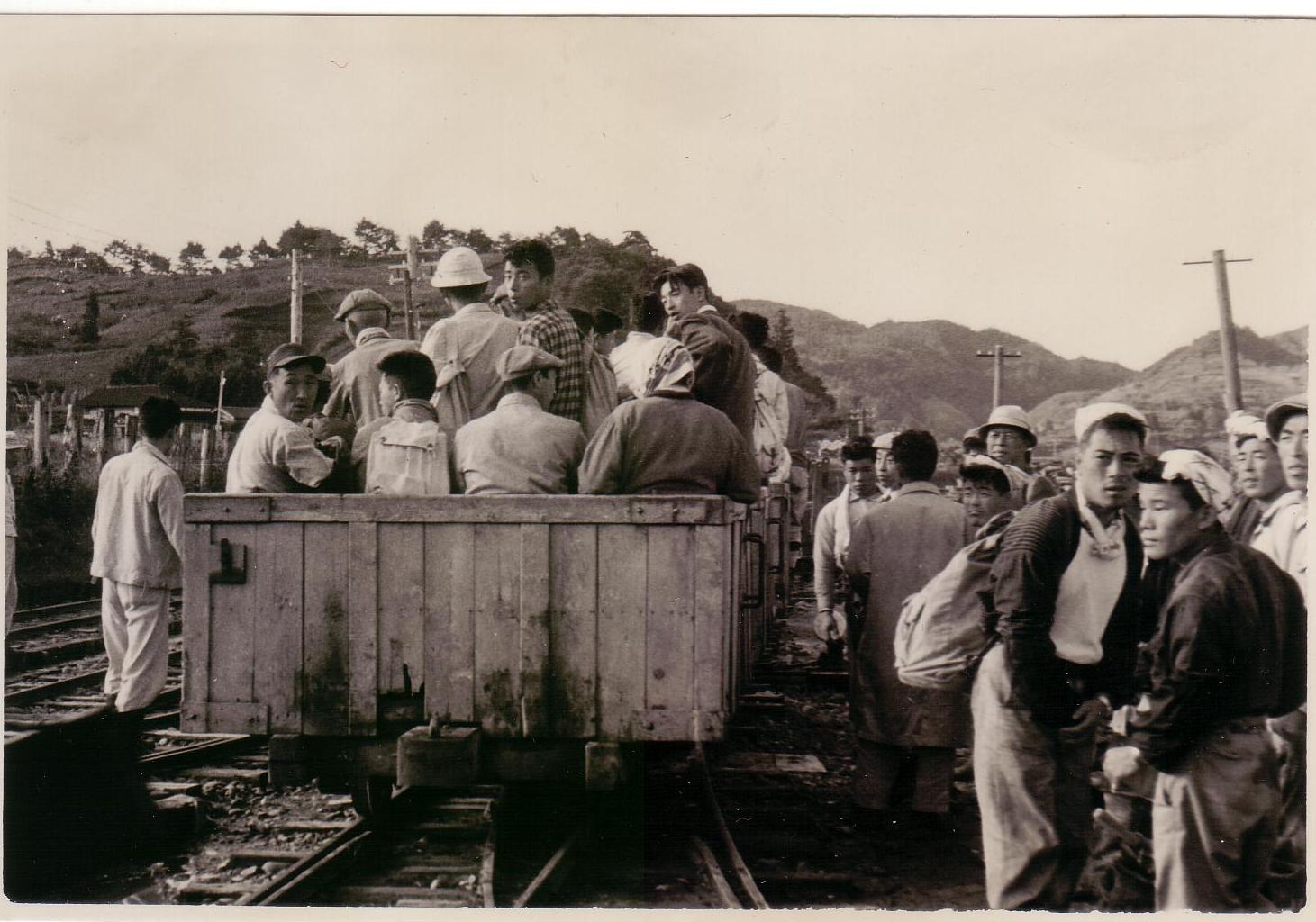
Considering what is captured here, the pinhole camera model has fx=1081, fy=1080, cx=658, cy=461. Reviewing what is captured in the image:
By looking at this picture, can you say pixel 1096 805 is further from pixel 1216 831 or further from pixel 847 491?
pixel 847 491

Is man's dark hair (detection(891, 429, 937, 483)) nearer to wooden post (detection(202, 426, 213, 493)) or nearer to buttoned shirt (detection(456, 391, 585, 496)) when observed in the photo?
buttoned shirt (detection(456, 391, 585, 496))

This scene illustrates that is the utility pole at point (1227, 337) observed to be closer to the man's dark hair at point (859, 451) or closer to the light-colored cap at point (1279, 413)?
the light-colored cap at point (1279, 413)

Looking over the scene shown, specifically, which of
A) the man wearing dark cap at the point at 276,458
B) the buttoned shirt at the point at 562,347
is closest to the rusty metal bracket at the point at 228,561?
the man wearing dark cap at the point at 276,458

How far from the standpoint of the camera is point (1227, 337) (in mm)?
4863

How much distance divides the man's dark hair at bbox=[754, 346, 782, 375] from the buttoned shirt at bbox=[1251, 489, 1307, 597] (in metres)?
2.85

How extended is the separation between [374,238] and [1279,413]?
14.9ft

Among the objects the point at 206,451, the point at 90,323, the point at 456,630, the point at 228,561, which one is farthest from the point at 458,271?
the point at 206,451

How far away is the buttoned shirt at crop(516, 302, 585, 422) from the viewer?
4793mm

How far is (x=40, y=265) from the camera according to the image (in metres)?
5.58

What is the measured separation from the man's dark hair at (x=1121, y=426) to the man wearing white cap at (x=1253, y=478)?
2.26 feet

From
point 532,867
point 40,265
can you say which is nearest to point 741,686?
point 532,867

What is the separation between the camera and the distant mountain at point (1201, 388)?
4.72 meters

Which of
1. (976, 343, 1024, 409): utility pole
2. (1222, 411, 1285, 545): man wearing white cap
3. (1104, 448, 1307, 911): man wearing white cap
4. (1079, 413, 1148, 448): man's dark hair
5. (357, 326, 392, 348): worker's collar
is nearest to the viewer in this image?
(1104, 448, 1307, 911): man wearing white cap


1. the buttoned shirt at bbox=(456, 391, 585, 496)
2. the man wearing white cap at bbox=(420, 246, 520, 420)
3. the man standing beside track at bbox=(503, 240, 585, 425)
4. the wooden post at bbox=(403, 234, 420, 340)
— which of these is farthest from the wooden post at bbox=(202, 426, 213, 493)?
the buttoned shirt at bbox=(456, 391, 585, 496)
